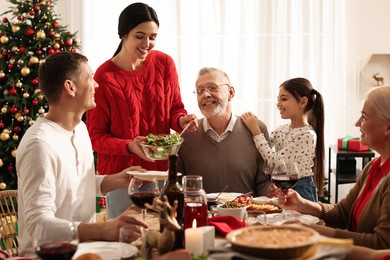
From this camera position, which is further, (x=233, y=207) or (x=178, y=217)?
(x=233, y=207)

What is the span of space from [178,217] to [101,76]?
1.50 m

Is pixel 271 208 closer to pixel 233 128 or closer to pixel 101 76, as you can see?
pixel 233 128

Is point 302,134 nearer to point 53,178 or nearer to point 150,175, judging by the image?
point 150,175

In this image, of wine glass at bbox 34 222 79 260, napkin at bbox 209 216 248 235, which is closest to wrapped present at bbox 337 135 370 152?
napkin at bbox 209 216 248 235

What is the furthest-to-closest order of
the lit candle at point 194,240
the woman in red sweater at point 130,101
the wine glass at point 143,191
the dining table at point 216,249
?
1. the woman in red sweater at point 130,101
2. the wine glass at point 143,191
3. the lit candle at point 194,240
4. the dining table at point 216,249

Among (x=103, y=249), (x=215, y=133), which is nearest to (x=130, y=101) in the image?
(x=215, y=133)

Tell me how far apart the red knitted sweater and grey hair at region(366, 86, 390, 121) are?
137 cm

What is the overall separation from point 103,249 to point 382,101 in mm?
1213

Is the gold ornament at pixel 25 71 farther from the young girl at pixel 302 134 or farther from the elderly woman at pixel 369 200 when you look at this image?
the elderly woman at pixel 369 200

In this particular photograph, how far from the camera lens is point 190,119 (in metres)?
3.40

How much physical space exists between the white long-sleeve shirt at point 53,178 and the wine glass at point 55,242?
1.18ft

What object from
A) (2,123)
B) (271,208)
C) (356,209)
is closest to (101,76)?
(271,208)

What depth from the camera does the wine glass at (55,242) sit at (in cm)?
173

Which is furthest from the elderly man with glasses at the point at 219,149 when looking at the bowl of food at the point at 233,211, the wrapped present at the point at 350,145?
the wrapped present at the point at 350,145
